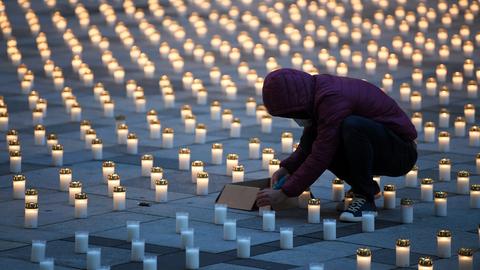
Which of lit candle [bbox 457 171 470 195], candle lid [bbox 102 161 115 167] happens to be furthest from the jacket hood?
candle lid [bbox 102 161 115 167]

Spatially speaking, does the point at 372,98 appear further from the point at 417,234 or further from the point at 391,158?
the point at 417,234

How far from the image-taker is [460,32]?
18719mm

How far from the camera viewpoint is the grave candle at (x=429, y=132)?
12336mm

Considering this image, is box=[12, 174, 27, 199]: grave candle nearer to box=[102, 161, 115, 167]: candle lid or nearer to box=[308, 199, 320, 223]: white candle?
box=[102, 161, 115, 167]: candle lid

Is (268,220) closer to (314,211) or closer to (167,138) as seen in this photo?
(314,211)

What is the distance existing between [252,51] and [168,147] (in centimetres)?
583

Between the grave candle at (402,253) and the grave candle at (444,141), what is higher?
the grave candle at (444,141)

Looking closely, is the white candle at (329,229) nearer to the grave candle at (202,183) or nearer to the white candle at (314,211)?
the white candle at (314,211)

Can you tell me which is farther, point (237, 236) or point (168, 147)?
point (168, 147)

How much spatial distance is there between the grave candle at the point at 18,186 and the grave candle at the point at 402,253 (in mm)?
3295

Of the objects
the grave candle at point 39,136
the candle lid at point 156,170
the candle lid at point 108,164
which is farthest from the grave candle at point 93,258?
the grave candle at point 39,136

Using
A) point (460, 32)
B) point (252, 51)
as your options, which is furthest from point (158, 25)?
point (460, 32)

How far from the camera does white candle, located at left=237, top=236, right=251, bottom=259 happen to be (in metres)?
8.44

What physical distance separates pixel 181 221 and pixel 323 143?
1.15 meters
